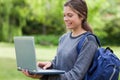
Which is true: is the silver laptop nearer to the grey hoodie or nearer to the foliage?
the grey hoodie

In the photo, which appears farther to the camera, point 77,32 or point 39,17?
point 39,17

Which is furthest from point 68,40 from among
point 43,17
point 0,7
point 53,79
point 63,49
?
point 43,17

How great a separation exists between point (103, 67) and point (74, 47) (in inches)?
8.8

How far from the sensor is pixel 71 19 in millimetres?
2869

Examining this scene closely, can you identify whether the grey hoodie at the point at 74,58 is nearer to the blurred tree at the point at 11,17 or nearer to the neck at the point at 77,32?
the neck at the point at 77,32

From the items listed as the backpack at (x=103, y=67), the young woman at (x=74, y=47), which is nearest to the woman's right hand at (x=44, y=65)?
the young woman at (x=74, y=47)

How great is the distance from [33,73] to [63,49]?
26cm

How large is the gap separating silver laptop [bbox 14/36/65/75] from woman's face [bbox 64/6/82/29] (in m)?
0.30

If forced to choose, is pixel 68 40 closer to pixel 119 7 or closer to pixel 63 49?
pixel 63 49

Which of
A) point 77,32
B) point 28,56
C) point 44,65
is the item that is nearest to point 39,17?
point 44,65

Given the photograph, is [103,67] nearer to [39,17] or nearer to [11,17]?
[11,17]

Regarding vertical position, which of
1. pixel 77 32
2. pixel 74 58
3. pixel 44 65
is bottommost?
pixel 44 65

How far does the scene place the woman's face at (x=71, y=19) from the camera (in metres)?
2.87

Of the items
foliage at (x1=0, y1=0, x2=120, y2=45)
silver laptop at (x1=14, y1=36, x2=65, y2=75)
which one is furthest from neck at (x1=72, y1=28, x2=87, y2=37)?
foliage at (x1=0, y1=0, x2=120, y2=45)
